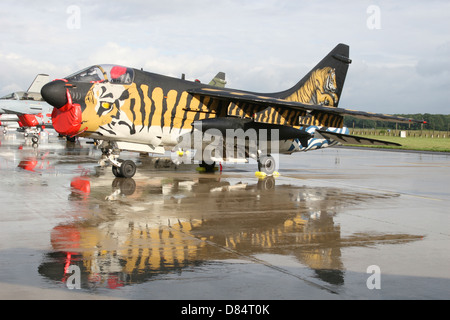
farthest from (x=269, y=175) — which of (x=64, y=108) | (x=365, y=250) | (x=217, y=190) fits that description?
(x=365, y=250)

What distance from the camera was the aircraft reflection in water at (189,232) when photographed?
582 cm

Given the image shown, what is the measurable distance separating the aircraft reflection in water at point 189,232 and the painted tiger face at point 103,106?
197cm

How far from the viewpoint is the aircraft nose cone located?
13211 mm

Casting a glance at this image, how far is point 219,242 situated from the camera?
7.16m

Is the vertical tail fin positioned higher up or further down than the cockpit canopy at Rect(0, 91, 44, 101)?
further down

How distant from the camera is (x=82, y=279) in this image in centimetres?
523

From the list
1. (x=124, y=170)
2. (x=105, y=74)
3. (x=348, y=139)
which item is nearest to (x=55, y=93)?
(x=105, y=74)

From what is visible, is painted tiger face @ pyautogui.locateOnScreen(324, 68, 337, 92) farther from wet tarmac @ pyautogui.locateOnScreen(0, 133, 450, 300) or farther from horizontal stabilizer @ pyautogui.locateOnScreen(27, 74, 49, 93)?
horizontal stabilizer @ pyautogui.locateOnScreen(27, 74, 49, 93)

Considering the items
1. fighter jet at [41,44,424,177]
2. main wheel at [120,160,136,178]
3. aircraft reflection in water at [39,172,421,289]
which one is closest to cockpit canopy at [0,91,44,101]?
fighter jet at [41,44,424,177]

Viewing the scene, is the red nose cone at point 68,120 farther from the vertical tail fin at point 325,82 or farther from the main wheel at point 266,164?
the vertical tail fin at point 325,82

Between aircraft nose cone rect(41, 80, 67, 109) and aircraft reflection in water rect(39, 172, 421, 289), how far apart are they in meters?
2.47

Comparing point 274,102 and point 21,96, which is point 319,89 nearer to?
point 274,102

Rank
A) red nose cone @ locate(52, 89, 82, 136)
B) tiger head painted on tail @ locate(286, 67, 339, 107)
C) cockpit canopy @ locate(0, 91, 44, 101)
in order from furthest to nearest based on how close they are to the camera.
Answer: cockpit canopy @ locate(0, 91, 44, 101)
tiger head painted on tail @ locate(286, 67, 339, 107)
red nose cone @ locate(52, 89, 82, 136)

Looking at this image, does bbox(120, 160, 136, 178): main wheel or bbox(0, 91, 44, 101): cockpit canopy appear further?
bbox(0, 91, 44, 101): cockpit canopy
